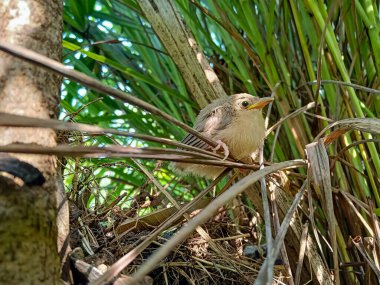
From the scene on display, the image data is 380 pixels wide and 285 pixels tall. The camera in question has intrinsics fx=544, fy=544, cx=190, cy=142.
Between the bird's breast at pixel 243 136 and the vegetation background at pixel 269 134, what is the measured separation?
0.16 ft

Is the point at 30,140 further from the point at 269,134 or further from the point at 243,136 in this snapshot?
the point at 269,134

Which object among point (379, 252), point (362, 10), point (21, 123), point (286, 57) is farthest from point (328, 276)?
point (21, 123)

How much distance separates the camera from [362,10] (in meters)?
1.29

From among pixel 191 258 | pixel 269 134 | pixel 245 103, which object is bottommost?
pixel 191 258

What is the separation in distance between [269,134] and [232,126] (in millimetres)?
185

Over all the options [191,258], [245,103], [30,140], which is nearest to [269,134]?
[245,103]

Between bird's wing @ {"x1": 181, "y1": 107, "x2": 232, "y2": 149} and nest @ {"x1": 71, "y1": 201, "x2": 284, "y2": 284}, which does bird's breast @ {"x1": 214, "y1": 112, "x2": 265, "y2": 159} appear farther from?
nest @ {"x1": 71, "y1": 201, "x2": 284, "y2": 284}

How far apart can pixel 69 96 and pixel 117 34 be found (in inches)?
12.7

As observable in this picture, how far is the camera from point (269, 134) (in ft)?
5.19

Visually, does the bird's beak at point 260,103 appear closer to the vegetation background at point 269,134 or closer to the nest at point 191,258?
the vegetation background at point 269,134

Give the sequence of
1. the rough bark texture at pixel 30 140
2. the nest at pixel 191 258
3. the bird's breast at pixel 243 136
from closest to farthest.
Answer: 1. the rough bark texture at pixel 30 140
2. the nest at pixel 191 258
3. the bird's breast at pixel 243 136

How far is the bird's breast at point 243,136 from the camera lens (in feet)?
4.53

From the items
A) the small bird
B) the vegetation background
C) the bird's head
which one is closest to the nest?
the vegetation background

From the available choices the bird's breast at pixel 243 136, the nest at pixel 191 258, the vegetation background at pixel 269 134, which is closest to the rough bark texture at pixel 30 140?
the vegetation background at pixel 269 134
